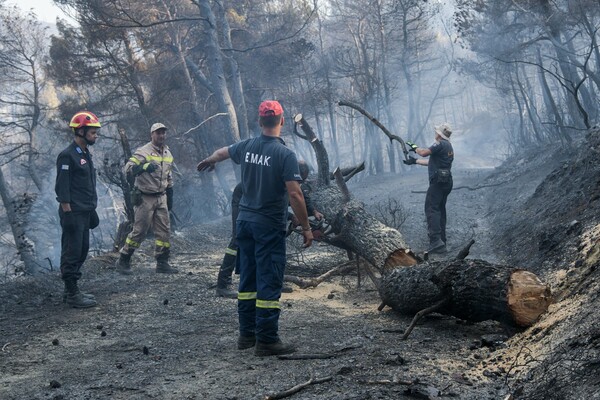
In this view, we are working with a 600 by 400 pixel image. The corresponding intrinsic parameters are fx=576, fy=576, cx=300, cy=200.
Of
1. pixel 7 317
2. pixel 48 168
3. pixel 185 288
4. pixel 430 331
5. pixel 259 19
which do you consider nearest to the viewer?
pixel 430 331

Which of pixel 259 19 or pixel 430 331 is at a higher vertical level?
pixel 259 19

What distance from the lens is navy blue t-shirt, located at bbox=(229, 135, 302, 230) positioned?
458 cm

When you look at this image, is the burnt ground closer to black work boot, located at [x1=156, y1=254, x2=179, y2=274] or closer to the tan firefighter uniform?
black work boot, located at [x1=156, y1=254, x2=179, y2=274]

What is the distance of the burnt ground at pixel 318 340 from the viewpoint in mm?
3502

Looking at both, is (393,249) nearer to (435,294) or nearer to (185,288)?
(435,294)

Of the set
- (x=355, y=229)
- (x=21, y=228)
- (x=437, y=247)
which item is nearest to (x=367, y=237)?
(x=355, y=229)

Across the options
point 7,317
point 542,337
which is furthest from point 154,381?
point 7,317

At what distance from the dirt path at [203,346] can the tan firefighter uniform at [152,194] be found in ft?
2.19

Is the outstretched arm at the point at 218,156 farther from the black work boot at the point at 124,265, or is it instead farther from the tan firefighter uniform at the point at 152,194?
the black work boot at the point at 124,265

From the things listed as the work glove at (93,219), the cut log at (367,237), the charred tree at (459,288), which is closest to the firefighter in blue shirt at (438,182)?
the cut log at (367,237)

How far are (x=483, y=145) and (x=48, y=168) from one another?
39.6 meters

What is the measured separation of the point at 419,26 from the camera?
29016 mm

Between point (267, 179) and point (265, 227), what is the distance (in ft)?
1.27


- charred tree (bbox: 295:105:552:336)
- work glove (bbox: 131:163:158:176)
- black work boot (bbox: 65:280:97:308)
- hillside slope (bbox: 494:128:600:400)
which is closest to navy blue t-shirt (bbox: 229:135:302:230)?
charred tree (bbox: 295:105:552:336)
